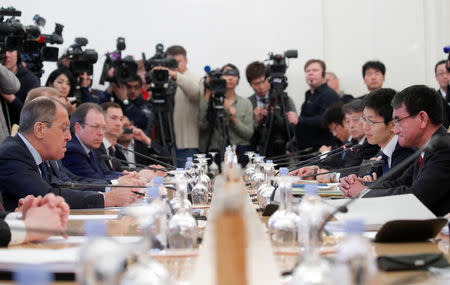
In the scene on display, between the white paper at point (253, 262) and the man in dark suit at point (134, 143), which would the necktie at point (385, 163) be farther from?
the man in dark suit at point (134, 143)

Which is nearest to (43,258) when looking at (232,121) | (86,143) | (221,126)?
(86,143)

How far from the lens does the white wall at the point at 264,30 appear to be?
290 inches

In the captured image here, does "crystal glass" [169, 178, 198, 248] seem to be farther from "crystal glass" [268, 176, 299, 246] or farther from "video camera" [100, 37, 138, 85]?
"video camera" [100, 37, 138, 85]

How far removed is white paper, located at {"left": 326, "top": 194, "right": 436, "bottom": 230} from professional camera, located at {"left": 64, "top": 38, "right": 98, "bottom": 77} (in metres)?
3.66

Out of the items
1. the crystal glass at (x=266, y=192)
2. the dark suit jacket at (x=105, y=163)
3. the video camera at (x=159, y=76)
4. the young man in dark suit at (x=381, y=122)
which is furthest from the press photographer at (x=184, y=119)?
the crystal glass at (x=266, y=192)

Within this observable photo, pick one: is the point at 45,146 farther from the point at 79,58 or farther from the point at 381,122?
the point at 79,58

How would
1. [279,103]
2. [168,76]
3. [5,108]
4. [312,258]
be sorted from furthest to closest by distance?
[279,103] → [168,76] → [5,108] → [312,258]

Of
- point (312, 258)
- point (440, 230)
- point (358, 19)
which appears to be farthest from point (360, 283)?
point (358, 19)

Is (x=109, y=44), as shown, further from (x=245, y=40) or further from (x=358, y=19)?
(x=358, y=19)

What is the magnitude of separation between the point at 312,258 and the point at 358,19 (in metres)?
6.60

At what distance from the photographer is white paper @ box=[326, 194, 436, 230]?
1946 mm

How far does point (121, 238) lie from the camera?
1.83 metres

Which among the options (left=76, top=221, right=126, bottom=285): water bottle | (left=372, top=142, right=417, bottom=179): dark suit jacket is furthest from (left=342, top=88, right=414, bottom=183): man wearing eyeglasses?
(left=76, top=221, right=126, bottom=285): water bottle

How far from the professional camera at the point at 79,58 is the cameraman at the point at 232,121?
937mm
